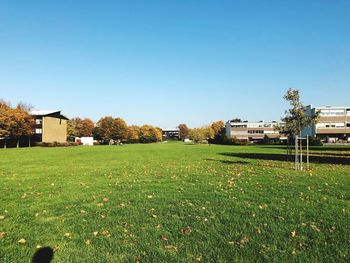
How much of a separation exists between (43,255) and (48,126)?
302 feet

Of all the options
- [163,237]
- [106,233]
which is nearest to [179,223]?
[163,237]

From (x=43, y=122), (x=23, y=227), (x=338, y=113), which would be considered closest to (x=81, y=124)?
(x=43, y=122)

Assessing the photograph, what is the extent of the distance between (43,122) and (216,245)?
3576 inches

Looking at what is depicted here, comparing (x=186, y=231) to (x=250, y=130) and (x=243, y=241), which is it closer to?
(x=243, y=241)

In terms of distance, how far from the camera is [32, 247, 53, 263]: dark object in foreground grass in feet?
16.7

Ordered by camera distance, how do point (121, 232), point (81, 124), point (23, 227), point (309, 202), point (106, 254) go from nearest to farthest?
point (106, 254)
point (121, 232)
point (23, 227)
point (309, 202)
point (81, 124)

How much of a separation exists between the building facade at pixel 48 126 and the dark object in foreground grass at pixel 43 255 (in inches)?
3531

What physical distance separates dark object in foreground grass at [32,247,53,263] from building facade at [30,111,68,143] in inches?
3531

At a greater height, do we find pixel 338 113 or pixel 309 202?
pixel 338 113

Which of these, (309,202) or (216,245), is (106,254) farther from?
(309,202)

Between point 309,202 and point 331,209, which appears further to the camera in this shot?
point 309,202

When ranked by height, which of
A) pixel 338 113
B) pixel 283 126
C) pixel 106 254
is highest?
pixel 338 113

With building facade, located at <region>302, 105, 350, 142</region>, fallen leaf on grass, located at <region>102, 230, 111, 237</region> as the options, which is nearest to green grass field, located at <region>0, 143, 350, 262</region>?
fallen leaf on grass, located at <region>102, 230, 111, 237</region>

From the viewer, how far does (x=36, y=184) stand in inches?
510
